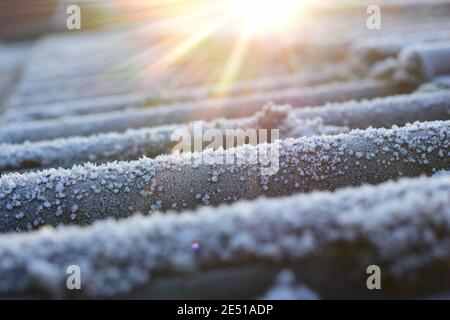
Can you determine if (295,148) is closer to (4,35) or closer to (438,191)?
(438,191)

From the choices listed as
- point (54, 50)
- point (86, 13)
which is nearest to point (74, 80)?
point (54, 50)

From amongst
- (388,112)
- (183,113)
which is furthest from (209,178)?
(183,113)

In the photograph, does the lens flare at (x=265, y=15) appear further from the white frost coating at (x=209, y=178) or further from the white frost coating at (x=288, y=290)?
the white frost coating at (x=288, y=290)

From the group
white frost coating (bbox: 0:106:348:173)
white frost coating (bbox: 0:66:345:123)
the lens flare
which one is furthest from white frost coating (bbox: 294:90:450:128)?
the lens flare

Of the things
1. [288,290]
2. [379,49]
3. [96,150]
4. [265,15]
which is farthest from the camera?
[265,15]

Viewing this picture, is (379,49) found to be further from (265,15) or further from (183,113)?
(265,15)

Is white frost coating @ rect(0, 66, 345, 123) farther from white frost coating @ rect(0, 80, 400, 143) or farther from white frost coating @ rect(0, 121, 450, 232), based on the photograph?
white frost coating @ rect(0, 121, 450, 232)

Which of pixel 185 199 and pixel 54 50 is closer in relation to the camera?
pixel 185 199
